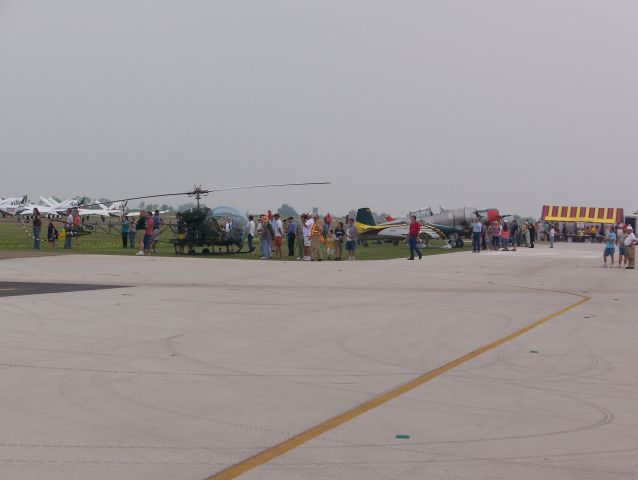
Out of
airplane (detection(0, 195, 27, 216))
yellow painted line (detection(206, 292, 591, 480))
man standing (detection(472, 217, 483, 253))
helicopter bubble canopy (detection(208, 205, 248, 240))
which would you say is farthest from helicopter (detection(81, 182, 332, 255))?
airplane (detection(0, 195, 27, 216))

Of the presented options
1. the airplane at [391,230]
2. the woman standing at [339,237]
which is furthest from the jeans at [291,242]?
the airplane at [391,230]

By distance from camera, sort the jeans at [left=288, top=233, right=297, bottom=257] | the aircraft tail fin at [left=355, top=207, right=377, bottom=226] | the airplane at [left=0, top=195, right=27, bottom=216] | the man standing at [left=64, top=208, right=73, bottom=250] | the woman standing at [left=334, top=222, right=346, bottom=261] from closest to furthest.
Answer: the jeans at [left=288, top=233, right=297, bottom=257], the woman standing at [left=334, top=222, right=346, bottom=261], the man standing at [left=64, top=208, right=73, bottom=250], the aircraft tail fin at [left=355, top=207, right=377, bottom=226], the airplane at [left=0, top=195, right=27, bottom=216]

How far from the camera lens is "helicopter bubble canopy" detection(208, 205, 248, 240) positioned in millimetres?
31484

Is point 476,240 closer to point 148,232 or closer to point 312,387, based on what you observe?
point 148,232

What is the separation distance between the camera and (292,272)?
76.0 feet

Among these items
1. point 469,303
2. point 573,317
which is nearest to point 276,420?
point 573,317

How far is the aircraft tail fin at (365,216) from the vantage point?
1816 inches

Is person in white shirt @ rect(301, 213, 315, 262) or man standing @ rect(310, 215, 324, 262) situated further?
man standing @ rect(310, 215, 324, 262)

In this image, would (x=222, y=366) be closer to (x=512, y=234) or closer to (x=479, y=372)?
(x=479, y=372)

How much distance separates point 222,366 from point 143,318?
4220 millimetres

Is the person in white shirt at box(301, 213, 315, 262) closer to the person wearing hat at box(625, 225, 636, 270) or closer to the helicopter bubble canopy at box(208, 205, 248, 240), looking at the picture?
the helicopter bubble canopy at box(208, 205, 248, 240)

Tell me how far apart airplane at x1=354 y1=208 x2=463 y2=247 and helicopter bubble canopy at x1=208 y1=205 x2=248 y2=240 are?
557 inches

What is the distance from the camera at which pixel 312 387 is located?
7.59 meters

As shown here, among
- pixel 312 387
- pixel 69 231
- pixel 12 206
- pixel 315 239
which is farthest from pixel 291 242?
pixel 12 206
